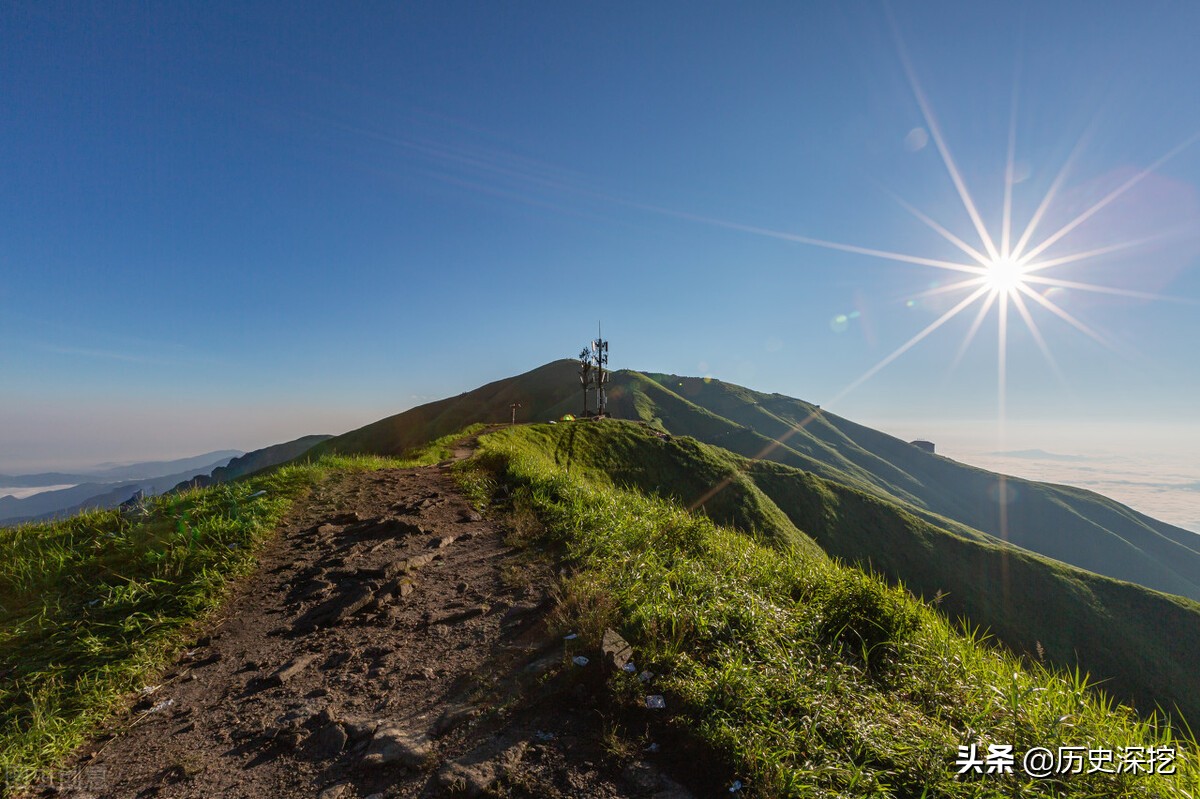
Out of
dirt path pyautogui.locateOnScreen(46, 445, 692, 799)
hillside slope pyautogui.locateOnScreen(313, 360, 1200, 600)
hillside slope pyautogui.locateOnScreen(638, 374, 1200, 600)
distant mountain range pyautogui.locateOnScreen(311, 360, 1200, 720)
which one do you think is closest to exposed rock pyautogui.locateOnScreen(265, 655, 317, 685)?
dirt path pyautogui.locateOnScreen(46, 445, 692, 799)

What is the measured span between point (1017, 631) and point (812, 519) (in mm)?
20035

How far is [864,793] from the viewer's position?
9.90ft

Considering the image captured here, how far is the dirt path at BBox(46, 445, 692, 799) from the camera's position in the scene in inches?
126

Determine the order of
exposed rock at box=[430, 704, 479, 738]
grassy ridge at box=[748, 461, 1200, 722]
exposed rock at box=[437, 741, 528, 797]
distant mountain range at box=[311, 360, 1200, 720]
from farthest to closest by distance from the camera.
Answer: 1. grassy ridge at box=[748, 461, 1200, 722]
2. distant mountain range at box=[311, 360, 1200, 720]
3. exposed rock at box=[430, 704, 479, 738]
4. exposed rock at box=[437, 741, 528, 797]

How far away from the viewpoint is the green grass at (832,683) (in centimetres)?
320

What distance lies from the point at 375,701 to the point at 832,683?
409 cm

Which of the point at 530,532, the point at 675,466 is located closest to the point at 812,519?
the point at 675,466

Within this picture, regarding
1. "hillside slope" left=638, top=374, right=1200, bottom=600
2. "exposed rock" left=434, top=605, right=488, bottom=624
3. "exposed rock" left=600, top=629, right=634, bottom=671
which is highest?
"exposed rock" left=600, top=629, right=634, bottom=671

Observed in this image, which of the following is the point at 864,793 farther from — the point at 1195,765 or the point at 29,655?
the point at 29,655

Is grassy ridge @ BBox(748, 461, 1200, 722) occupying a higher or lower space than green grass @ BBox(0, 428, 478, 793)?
lower

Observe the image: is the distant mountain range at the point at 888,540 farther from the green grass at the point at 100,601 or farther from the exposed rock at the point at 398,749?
the green grass at the point at 100,601

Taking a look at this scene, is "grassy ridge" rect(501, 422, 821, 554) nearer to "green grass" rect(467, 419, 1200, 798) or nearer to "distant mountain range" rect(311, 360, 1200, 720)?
"distant mountain range" rect(311, 360, 1200, 720)

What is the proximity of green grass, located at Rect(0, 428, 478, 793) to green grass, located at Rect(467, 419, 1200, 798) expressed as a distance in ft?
14.3

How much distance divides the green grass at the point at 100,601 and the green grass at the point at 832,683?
14.3 feet
